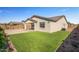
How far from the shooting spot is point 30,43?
2131 mm

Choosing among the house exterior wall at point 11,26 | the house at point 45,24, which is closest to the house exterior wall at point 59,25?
the house at point 45,24

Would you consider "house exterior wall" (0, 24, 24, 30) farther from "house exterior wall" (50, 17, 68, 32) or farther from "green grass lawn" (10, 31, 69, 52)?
"house exterior wall" (50, 17, 68, 32)

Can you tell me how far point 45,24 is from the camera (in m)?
2.16

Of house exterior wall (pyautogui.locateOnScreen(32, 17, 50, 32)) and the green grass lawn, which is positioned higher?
house exterior wall (pyautogui.locateOnScreen(32, 17, 50, 32))

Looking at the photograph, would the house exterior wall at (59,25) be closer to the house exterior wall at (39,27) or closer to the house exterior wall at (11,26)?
the house exterior wall at (39,27)

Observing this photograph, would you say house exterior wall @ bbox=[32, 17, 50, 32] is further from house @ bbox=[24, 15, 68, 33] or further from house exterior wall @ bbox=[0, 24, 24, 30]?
house exterior wall @ bbox=[0, 24, 24, 30]

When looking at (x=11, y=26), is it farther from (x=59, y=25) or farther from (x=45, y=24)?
(x=59, y=25)

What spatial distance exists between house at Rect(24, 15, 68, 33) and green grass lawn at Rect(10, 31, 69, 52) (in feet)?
0.16

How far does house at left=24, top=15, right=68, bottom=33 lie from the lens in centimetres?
213

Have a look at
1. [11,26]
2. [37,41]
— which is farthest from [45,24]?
[11,26]

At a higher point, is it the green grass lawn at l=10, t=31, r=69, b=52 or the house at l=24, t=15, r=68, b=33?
the house at l=24, t=15, r=68, b=33

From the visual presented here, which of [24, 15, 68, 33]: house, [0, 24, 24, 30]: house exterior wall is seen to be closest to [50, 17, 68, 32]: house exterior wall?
[24, 15, 68, 33]: house
